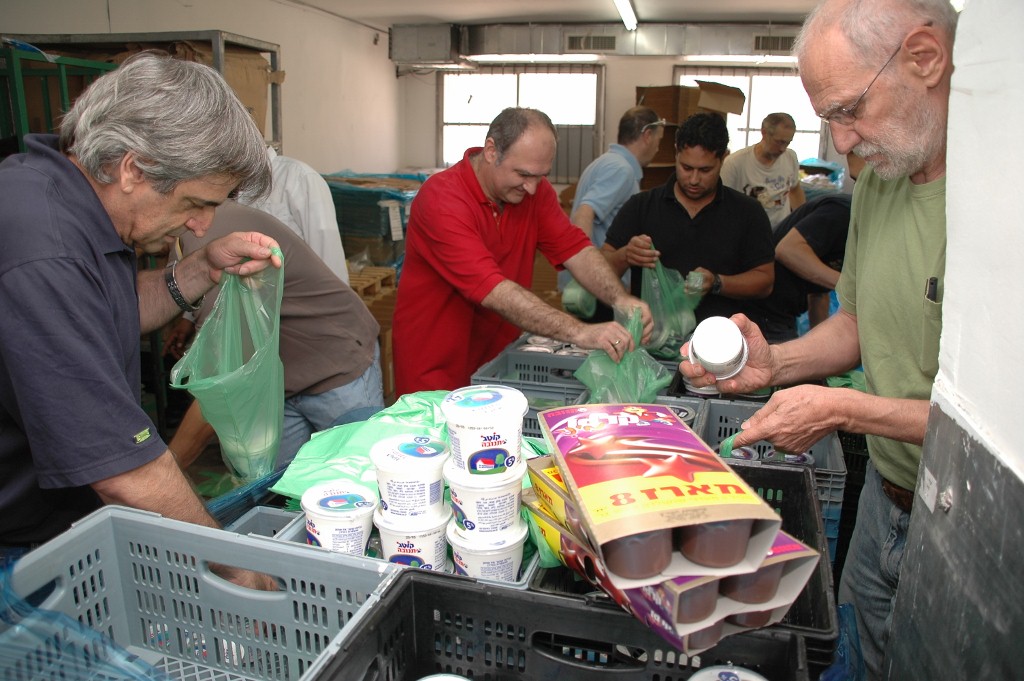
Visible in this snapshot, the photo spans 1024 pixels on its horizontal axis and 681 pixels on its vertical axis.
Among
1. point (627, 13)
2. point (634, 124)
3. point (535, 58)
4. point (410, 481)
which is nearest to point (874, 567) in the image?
point (410, 481)

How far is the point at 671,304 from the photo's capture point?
127 inches

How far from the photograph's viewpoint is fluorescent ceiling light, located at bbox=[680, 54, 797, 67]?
9.31 metres

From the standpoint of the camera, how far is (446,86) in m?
11.3

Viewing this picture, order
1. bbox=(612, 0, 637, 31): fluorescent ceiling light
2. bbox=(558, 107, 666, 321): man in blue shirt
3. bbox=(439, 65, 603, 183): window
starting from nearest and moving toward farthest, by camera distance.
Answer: bbox=(558, 107, 666, 321): man in blue shirt → bbox=(612, 0, 637, 31): fluorescent ceiling light → bbox=(439, 65, 603, 183): window

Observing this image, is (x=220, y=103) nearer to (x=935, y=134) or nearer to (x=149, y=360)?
(x=935, y=134)

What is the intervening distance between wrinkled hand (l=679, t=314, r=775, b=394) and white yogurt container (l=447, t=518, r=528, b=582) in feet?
2.25

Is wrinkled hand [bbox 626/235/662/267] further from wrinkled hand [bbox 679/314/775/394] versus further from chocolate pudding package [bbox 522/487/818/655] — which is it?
chocolate pudding package [bbox 522/487/818/655]

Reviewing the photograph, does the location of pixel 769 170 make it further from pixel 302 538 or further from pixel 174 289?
pixel 302 538

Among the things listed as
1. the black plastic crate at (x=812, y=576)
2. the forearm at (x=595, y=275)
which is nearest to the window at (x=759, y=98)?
the forearm at (x=595, y=275)

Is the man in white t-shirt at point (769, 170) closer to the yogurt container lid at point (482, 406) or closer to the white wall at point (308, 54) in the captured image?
the white wall at point (308, 54)

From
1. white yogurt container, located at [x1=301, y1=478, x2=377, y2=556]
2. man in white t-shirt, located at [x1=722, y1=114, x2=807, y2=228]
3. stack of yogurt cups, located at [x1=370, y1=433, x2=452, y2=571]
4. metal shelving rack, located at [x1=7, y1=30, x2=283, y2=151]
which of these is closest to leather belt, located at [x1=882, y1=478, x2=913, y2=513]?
stack of yogurt cups, located at [x1=370, y1=433, x2=452, y2=571]

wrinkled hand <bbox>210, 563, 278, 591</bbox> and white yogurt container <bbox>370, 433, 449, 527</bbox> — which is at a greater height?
white yogurt container <bbox>370, 433, 449, 527</bbox>

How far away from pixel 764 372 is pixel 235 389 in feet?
4.26

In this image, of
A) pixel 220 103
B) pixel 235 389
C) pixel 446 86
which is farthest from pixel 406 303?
pixel 446 86
